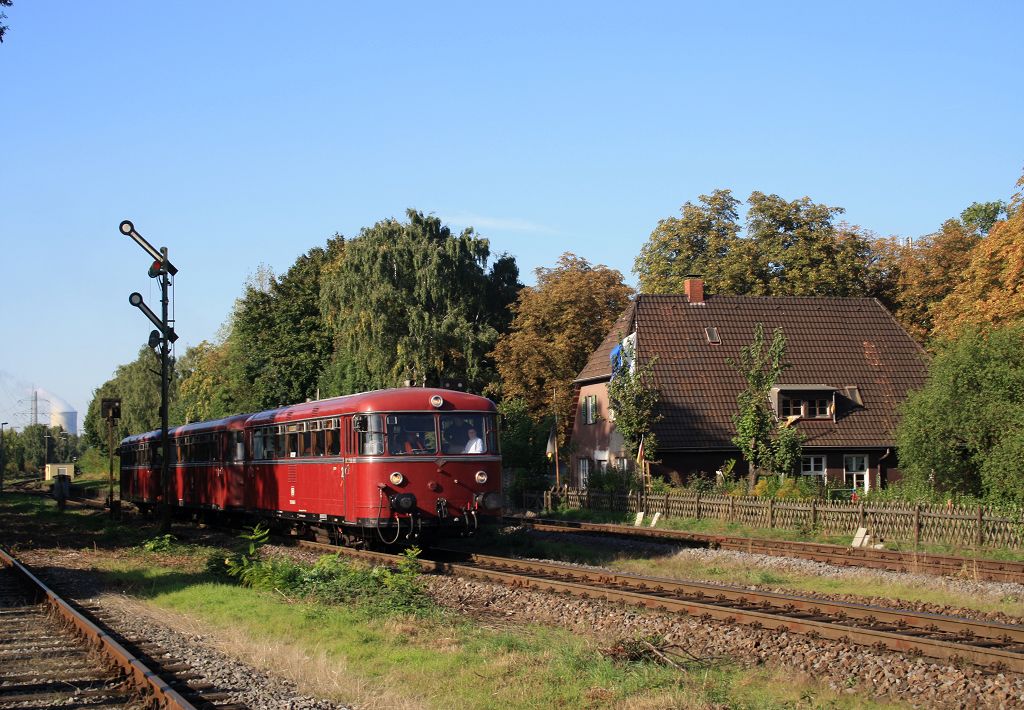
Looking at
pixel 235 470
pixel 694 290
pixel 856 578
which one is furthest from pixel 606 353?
pixel 856 578

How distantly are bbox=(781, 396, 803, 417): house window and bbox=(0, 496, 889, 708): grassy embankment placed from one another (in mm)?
27988

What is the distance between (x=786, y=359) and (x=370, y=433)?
26538mm

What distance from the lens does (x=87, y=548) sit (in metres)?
25.0

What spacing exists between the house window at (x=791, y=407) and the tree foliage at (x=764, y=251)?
48.0 feet

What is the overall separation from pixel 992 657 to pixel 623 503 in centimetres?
2361

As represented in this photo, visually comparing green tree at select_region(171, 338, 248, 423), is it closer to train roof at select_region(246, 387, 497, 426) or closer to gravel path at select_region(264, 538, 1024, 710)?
train roof at select_region(246, 387, 497, 426)

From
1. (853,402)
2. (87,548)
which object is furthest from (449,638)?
(853,402)

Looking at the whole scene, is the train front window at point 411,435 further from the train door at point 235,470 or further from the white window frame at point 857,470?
the white window frame at point 857,470

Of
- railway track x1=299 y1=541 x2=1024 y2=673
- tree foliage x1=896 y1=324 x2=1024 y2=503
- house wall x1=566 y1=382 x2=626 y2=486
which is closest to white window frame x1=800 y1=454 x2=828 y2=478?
house wall x1=566 y1=382 x2=626 y2=486

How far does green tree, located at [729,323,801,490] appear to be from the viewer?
33688mm

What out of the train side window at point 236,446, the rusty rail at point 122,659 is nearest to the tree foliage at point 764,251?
the train side window at point 236,446

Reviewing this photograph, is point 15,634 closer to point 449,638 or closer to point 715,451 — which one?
point 449,638

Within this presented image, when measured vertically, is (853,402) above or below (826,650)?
above

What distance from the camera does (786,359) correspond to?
4250 cm
